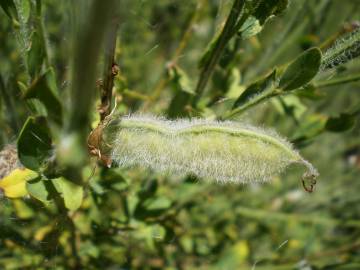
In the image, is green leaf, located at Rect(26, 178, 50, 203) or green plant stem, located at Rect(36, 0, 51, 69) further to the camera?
green plant stem, located at Rect(36, 0, 51, 69)

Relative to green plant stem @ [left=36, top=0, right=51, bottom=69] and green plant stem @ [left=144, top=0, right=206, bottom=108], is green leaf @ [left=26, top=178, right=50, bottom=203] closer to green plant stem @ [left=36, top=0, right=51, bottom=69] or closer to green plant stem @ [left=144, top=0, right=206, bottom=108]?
green plant stem @ [left=36, top=0, right=51, bottom=69]

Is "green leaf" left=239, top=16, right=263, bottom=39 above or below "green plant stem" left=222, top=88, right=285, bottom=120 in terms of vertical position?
above

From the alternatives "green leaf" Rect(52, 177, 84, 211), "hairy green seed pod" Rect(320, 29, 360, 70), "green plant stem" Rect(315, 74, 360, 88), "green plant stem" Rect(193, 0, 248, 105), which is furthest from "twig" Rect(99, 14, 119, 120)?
"green plant stem" Rect(315, 74, 360, 88)

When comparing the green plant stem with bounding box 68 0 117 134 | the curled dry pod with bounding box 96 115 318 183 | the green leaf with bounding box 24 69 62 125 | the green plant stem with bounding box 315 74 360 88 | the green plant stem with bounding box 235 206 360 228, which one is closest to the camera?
the green plant stem with bounding box 68 0 117 134

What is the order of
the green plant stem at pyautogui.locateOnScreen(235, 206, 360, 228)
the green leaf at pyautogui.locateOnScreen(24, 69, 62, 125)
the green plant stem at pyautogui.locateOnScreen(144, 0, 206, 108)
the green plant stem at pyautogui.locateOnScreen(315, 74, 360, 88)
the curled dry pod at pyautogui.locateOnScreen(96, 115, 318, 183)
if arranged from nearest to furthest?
the green leaf at pyautogui.locateOnScreen(24, 69, 62, 125)
the curled dry pod at pyautogui.locateOnScreen(96, 115, 318, 183)
the green plant stem at pyautogui.locateOnScreen(315, 74, 360, 88)
the green plant stem at pyautogui.locateOnScreen(144, 0, 206, 108)
the green plant stem at pyautogui.locateOnScreen(235, 206, 360, 228)

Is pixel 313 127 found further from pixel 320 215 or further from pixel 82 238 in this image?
pixel 320 215

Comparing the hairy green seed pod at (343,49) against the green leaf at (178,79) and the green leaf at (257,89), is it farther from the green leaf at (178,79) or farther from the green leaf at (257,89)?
the green leaf at (178,79)

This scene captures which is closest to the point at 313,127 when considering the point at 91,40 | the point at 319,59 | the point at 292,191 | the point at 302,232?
the point at 319,59
